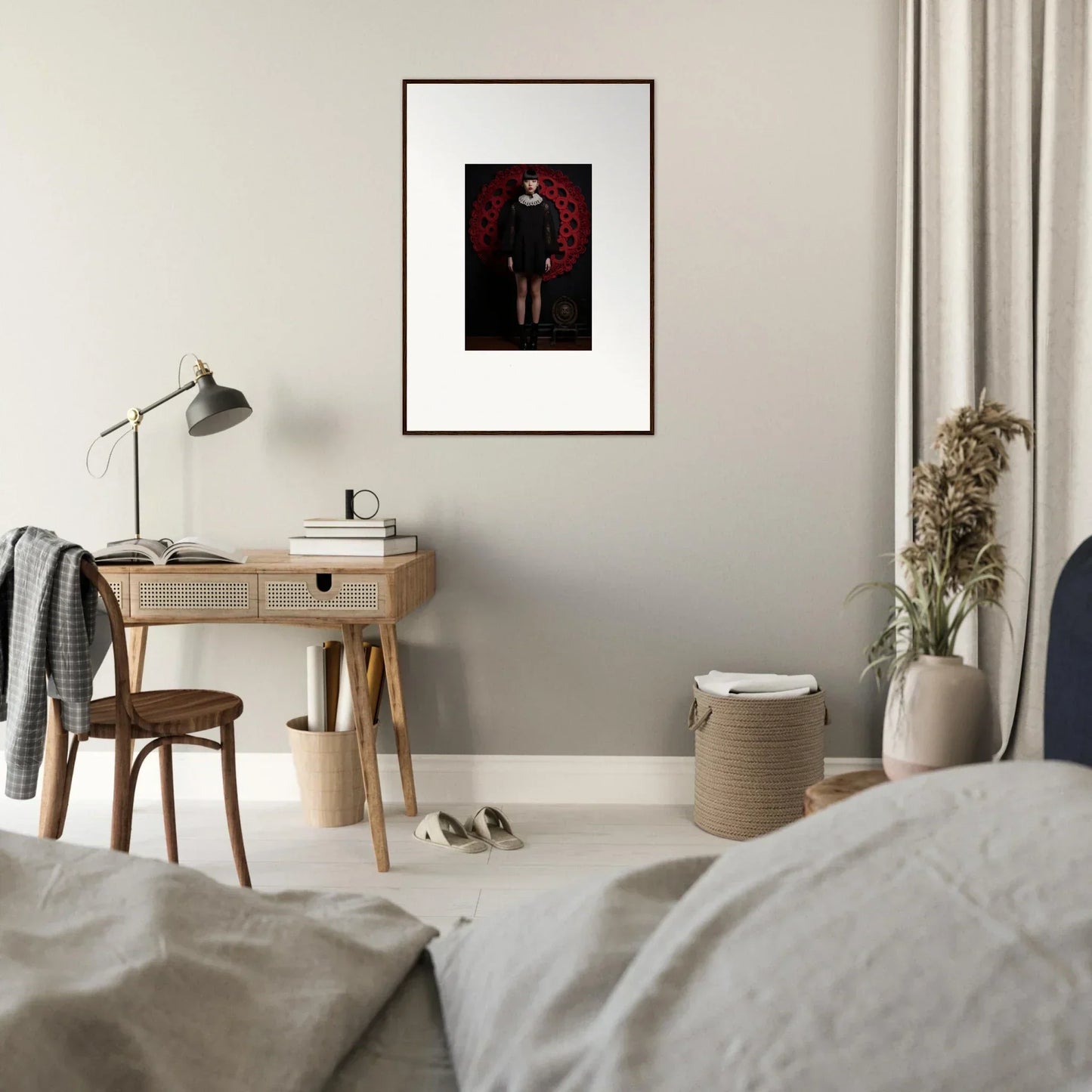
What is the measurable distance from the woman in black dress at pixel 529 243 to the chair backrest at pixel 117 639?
1403 mm

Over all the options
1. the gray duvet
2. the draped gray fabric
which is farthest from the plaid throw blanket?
the draped gray fabric

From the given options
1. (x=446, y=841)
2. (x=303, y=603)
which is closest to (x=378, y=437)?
(x=303, y=603)

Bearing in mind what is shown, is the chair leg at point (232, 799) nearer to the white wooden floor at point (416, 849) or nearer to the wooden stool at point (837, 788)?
the white wooden floor at point (416, 849)

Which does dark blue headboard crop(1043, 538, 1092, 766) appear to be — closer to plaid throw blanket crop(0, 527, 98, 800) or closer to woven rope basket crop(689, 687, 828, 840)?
woven rope basket crop(689, 687, 828, 840)

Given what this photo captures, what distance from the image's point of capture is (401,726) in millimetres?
2895

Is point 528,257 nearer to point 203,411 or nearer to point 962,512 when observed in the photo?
point 203,411

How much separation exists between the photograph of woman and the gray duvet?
229 centimetres

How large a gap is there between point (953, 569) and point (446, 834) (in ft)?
5.45

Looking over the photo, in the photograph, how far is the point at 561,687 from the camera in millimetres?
3062

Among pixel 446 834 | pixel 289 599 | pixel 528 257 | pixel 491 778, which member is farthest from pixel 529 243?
pixel 446 834

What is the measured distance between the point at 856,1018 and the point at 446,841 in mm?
2206

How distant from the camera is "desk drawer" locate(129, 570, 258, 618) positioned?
2453 mm

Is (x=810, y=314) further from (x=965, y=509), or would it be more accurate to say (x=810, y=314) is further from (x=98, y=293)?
(x=98, y=293)

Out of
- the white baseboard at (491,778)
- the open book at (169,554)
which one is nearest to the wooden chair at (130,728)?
the open book at (169,554)
